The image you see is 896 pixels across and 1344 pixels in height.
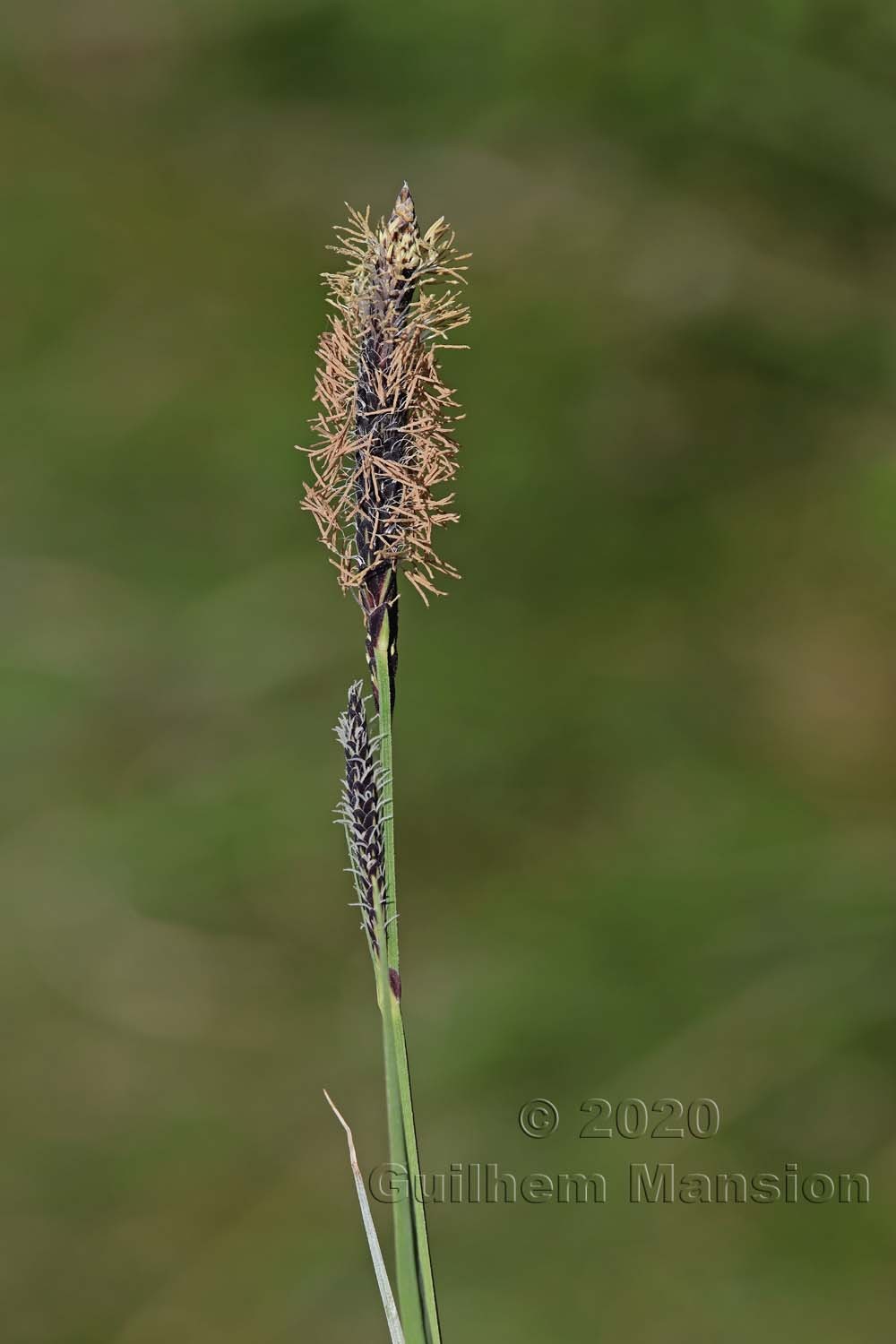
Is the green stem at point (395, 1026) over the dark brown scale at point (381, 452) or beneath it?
beneath

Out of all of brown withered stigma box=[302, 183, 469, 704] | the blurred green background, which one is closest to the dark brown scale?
brown withered stigma box=[302, 183, 469, 704]

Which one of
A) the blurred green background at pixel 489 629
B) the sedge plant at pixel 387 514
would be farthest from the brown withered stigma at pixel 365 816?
the blurred green background at pixel 489 629

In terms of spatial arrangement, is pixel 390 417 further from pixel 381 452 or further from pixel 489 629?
pixel 489 629

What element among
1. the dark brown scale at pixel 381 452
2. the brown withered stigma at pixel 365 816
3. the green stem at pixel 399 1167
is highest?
the dark brown scale at pixel 381 452

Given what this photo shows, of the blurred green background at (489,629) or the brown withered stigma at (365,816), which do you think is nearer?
the brown withered stigma at (365,816)

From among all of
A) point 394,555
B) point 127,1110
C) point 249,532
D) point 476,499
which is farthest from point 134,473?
point 394,555

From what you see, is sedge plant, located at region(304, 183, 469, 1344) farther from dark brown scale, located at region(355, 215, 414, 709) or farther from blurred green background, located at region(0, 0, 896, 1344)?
blurred green background, located at region(0, 0, 896, 1344)

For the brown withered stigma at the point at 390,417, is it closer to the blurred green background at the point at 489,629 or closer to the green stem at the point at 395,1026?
the green stem at the point at 395,1026
